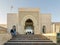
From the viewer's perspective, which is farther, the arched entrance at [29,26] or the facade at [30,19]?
the arched entrance at [29,26]

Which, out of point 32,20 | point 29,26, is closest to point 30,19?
point 32,20

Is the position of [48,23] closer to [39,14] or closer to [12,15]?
[39,14]

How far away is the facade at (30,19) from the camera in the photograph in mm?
28361

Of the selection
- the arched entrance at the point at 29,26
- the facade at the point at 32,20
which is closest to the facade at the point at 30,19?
the facade at the point at 32,20

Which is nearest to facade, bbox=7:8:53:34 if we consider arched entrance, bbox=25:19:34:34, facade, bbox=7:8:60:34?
facade, bbox=7:8:60:34

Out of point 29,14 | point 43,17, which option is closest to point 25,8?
point 29,14

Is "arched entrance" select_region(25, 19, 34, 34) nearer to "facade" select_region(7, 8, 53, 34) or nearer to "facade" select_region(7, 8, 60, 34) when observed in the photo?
"facade" select_region(7, 8, 60, 34)

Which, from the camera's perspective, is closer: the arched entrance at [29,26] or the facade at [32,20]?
the facade at [32,20]

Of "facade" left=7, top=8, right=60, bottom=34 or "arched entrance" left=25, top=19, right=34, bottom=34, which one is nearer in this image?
"facade" left=7, top=8, right=60, bottom=34

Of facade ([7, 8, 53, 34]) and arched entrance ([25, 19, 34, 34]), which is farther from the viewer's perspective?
arched entrance ([25, 19, 34, 34])

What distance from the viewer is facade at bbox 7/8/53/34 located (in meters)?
28.4

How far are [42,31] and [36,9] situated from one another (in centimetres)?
376

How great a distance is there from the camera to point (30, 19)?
95.2 ft

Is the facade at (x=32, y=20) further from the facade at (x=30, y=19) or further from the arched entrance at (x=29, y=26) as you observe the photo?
the arched entrance at (x=29, y=26)
